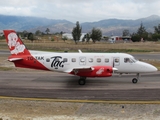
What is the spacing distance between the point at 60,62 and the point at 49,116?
10113 mm

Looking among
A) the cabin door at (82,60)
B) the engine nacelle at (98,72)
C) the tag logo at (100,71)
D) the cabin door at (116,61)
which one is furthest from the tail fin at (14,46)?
the cabin door at (116,61)

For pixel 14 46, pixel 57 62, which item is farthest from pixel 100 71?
pixel 14 46

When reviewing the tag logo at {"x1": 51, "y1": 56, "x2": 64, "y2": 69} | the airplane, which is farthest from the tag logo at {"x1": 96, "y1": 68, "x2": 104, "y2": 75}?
the tag logo at {"x1": 51, "y1": 56, "x2": 64, "y2": 69}

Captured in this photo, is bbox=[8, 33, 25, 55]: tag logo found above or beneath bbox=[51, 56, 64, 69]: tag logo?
above

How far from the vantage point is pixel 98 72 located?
865 inches

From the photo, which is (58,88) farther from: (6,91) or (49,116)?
(49,116)

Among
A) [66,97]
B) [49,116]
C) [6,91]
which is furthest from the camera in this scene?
[6,91]

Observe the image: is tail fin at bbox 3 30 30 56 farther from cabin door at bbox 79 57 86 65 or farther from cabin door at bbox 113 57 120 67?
cabin door at bbox 113 57 120 67

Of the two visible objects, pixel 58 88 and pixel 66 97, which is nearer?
pixel 66 97

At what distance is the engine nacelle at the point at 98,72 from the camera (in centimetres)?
2188

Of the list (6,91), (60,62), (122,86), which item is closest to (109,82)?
(122,86)

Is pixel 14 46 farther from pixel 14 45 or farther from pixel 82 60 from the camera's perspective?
pixel 82 60

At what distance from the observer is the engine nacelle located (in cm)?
2188

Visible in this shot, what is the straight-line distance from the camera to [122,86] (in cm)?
2198
